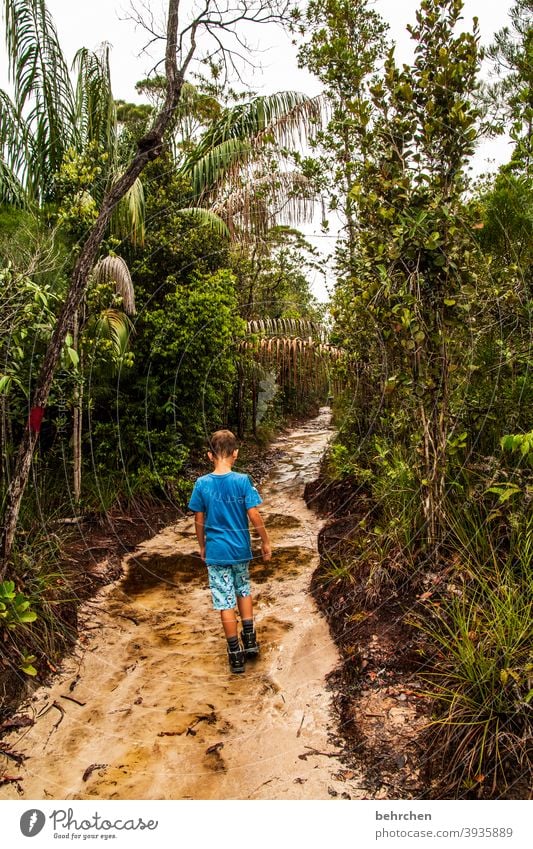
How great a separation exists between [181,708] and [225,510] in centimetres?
120

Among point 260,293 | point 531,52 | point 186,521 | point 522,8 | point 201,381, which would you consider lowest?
point 186,521

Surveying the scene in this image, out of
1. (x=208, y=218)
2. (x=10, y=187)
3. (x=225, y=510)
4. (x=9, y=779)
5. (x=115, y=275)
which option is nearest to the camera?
(x=9, y=779)

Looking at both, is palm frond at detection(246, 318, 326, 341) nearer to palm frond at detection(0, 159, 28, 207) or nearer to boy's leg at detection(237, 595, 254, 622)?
Answer: palm frond at detection(0, 159, 28, 207)

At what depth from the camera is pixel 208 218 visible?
8664 millimetres

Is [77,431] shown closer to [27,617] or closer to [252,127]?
[27,617]

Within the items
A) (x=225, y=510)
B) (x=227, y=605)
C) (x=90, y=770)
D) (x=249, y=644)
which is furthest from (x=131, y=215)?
(x=90, y=770)

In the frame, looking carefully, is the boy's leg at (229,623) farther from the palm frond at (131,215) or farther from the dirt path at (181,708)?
the palm frond at (131,215)

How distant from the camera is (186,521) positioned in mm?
7977

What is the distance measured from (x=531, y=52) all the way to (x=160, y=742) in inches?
196

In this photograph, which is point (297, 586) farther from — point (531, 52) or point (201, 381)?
point (531, 52)
